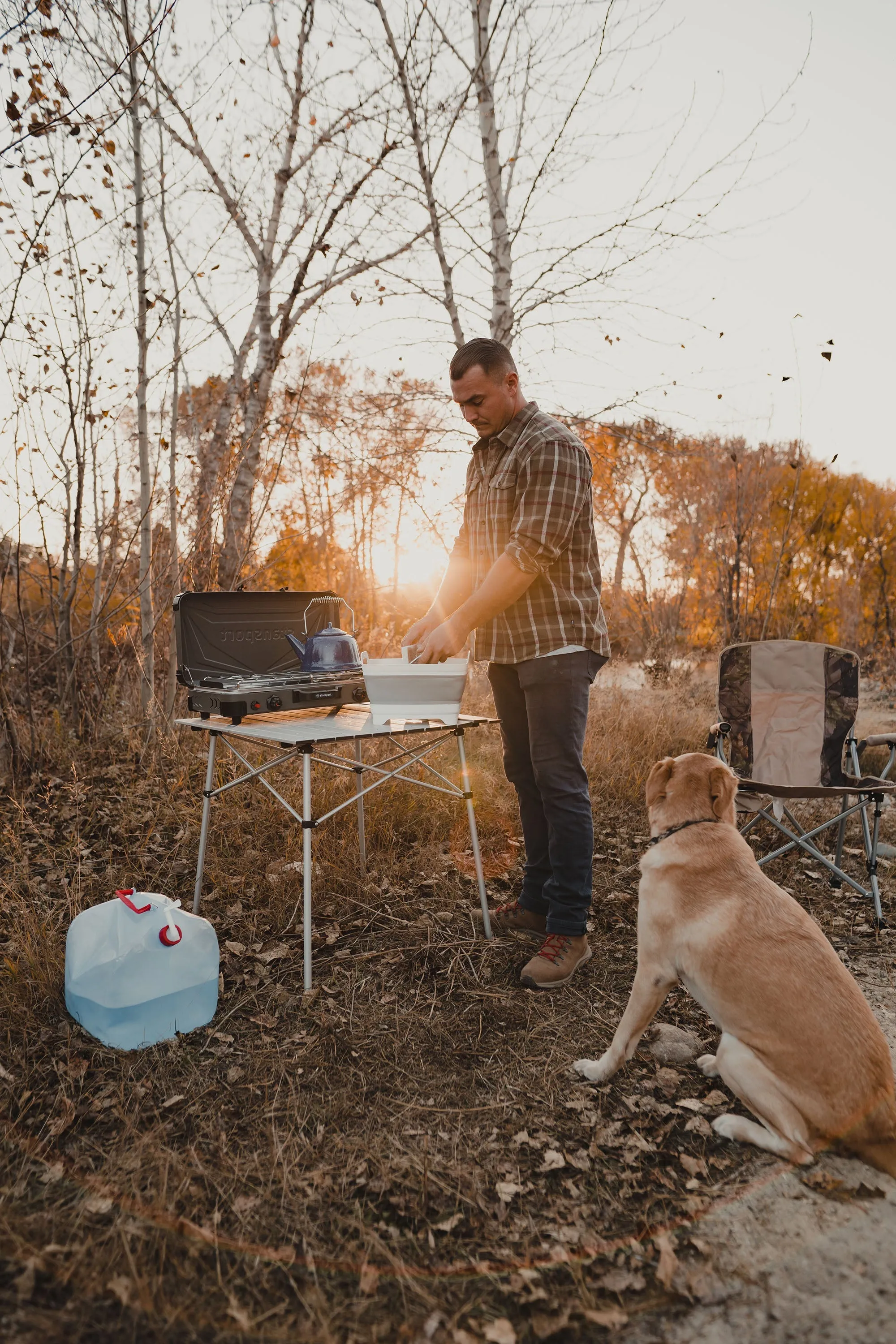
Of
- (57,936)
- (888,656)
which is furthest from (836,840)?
(888,656)

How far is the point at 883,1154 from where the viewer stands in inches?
76.0

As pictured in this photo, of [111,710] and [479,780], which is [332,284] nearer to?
[111,710]

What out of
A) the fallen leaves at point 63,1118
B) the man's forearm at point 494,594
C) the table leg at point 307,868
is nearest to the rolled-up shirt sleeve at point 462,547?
the man's forearm at point 494,594

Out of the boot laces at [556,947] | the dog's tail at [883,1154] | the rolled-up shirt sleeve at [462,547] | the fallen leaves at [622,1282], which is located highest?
the rolled-up shirt sleeve at [462,547]

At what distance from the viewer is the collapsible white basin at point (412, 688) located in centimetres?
281

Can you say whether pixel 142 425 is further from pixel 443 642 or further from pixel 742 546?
pixel 742 546

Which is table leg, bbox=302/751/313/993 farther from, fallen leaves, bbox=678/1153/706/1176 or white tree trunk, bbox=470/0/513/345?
white tree trunk, bbox=470/0/513/345

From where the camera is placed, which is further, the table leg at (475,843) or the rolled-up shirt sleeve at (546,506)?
the table leg at (475,843)

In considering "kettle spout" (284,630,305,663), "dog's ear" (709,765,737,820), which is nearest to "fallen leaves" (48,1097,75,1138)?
"kettle spout" (284,630,305,663)

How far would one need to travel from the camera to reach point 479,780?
5246mm

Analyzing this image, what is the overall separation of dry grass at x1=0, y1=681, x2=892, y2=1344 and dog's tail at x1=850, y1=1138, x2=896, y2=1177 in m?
0.30

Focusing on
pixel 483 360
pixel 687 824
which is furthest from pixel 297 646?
pixel 687 824

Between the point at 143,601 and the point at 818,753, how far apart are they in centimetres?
482

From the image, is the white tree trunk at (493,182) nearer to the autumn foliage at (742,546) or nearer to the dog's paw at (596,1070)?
the autumn foliage at (742,546)
